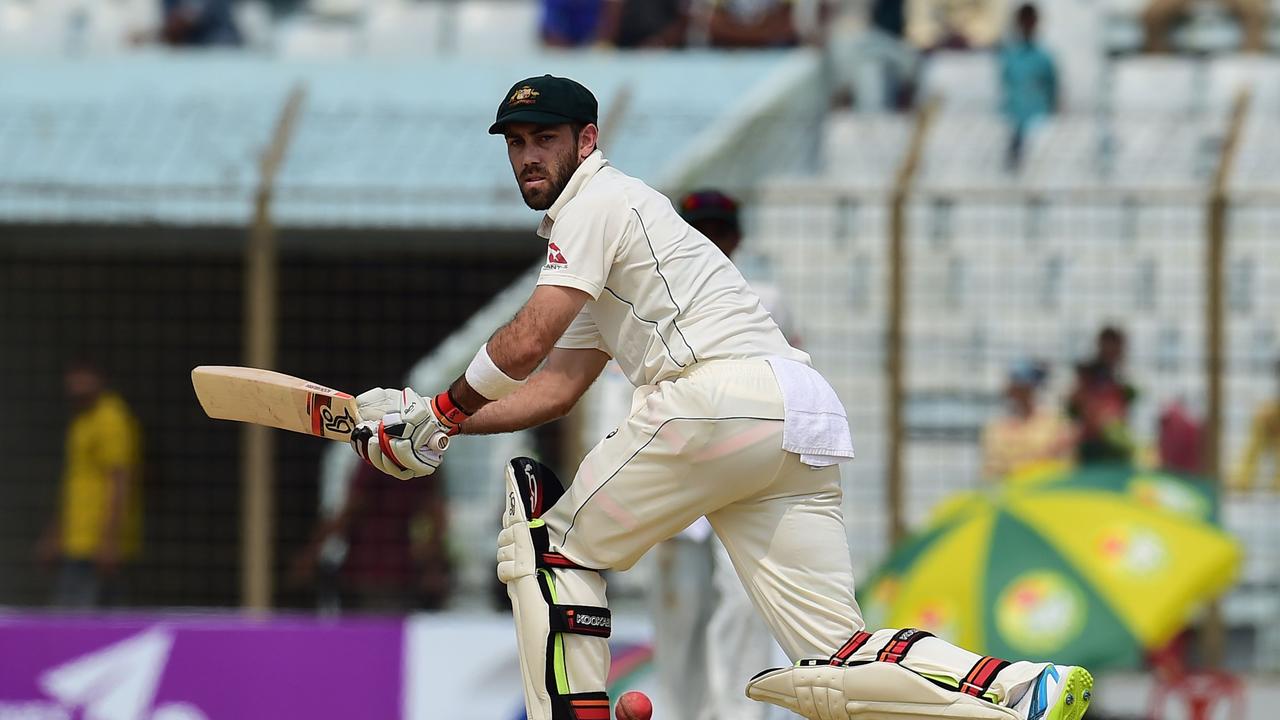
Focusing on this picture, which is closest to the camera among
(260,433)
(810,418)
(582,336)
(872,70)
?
(810,418)

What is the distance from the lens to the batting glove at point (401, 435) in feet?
16.7

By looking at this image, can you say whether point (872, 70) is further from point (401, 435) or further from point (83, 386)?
point (401, 435)

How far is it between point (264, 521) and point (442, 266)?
5.58 ft

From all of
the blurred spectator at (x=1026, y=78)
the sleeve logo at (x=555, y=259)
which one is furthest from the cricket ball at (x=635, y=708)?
the blurred spectator at (x=1026, y=78)

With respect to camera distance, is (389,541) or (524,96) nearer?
(524,96)

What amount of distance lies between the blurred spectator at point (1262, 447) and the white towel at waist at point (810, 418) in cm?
653

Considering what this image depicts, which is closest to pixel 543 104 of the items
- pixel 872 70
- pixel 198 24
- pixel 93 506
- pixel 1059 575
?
pixel 1059 575

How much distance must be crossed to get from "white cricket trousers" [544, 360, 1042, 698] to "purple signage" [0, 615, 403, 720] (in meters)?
4.47

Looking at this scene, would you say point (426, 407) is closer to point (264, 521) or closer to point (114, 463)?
point (264, 521)

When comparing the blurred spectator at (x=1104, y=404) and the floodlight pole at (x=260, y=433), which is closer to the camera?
the floodlight pole at (x=260, y=433)

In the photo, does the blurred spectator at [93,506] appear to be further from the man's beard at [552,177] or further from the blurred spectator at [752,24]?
the man's beard at [552,177]

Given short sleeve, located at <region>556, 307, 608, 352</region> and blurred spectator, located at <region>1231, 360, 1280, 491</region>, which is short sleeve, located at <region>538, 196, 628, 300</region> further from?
blurred spectator, located at <region>1231, 360, 1280, 491</region>

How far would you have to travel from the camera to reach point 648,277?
520 centimetres

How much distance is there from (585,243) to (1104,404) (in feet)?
21.2
